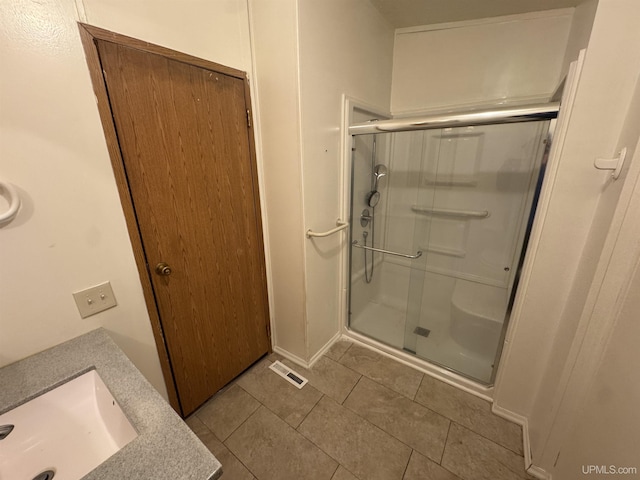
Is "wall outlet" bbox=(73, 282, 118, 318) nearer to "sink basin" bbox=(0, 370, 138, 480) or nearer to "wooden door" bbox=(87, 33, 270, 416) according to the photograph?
"wooden door" bbox=(87, 33, 270, 416)

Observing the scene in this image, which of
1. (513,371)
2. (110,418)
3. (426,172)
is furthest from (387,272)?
(110,418)

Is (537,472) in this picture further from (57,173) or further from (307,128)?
(57,173)

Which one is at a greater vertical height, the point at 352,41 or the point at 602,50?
the point at 352,41

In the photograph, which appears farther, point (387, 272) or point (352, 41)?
point (387, 272)

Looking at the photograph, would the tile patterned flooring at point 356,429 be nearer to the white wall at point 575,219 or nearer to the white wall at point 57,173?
the white wall at point 575,219

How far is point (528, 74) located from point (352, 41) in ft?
4.37

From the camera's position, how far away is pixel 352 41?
162cm

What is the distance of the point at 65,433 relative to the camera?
746mm

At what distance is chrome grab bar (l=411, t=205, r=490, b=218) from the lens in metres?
1.96

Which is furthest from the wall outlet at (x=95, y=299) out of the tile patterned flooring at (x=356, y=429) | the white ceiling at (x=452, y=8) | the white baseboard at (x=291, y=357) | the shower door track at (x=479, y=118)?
the white ceiling at (x=452, y=8)

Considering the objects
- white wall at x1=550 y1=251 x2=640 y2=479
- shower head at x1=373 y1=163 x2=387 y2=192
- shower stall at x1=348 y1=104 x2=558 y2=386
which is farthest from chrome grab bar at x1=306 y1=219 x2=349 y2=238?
white wall at x1=550 y1=251 x2=640 y2=479

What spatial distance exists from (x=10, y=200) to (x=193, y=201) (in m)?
0.60

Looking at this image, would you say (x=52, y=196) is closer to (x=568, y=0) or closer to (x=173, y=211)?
(x=173, y=211)

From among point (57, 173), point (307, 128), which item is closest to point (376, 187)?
point (307, 128)
